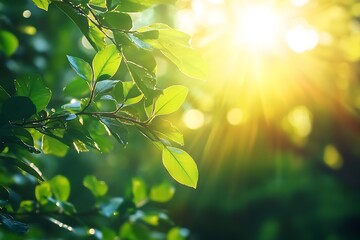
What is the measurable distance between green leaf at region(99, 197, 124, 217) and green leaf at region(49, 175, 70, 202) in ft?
0.39

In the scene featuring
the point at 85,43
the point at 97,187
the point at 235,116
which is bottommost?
the point at 97,187

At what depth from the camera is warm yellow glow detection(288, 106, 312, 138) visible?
5827 mm

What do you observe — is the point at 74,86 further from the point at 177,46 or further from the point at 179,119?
the point at 179,119

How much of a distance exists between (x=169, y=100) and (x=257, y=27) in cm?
303

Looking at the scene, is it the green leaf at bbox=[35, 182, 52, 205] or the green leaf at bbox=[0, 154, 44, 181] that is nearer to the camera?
the green leaf at bbox=[0, 154, 44, 181]

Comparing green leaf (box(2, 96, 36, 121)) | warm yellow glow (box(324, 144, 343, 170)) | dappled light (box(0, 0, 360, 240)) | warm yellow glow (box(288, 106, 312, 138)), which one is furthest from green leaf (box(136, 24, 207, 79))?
warm yellow glow (box(324, 144, 343, 170))

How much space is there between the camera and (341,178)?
582 cm

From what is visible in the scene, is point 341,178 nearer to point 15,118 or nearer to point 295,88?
point 295,88

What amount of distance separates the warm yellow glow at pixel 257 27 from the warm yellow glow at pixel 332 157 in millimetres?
2343

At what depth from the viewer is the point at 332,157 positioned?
6371mm

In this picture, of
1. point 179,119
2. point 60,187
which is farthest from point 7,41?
point 179,119

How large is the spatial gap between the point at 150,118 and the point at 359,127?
18.2 ft

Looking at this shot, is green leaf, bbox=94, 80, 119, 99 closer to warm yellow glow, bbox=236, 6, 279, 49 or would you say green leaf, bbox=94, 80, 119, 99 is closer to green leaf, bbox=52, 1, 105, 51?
green leaf, bbox=52, 1, 105, 51

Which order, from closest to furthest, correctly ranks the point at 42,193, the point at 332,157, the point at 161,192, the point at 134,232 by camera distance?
the point at 42,193, the point at 134,232, the point at 161,192, the point at 332,157
